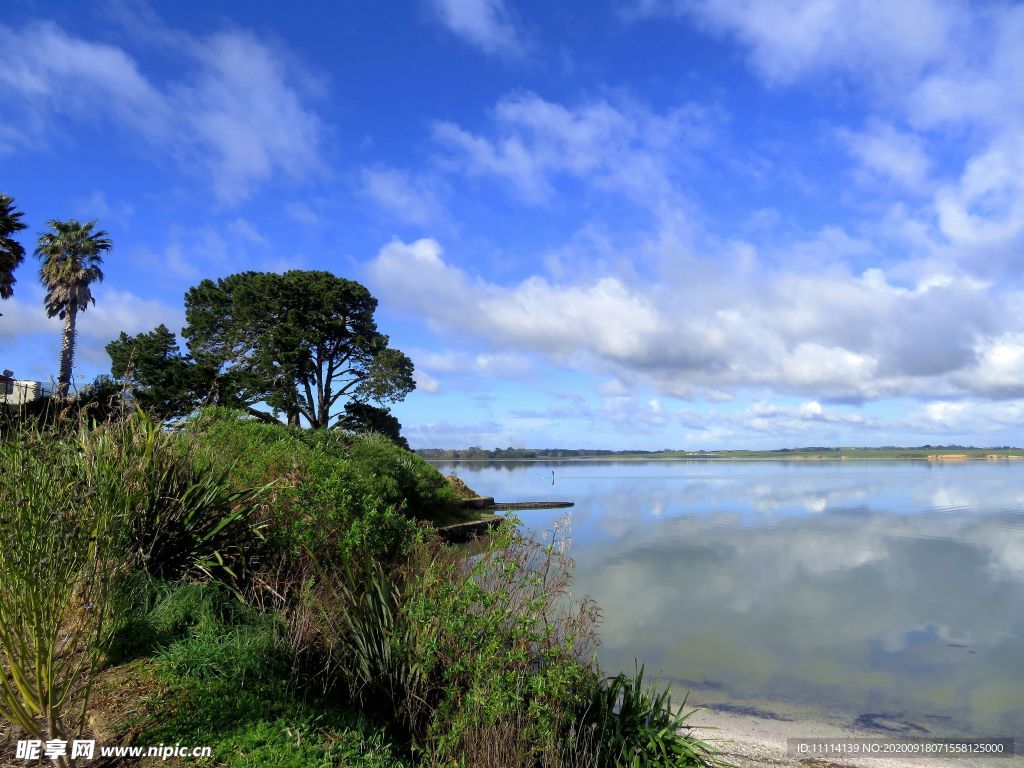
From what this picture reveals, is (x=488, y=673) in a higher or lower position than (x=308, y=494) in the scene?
lower

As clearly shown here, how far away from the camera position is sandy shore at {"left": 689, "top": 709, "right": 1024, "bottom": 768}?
6.36m

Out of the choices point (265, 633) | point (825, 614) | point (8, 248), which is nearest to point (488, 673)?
point (265, 633)

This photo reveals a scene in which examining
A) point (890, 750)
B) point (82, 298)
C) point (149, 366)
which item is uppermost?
point (82, 298)

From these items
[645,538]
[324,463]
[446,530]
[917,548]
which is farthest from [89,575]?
[917,548]

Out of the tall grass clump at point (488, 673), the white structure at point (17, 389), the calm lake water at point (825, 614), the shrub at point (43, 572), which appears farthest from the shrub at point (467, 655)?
the calm lake water at point (825, 614)

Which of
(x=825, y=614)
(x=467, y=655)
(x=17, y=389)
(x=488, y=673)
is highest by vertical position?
(x=17, y=389)

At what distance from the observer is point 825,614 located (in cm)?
1255

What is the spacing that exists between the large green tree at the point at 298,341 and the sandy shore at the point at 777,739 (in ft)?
90.2

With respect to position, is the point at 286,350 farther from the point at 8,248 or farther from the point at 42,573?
the point at 42,573

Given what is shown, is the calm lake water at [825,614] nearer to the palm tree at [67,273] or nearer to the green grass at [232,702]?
the green grass at [232,702]

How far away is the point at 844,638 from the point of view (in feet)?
36.0

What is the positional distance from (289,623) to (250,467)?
18.9 feet

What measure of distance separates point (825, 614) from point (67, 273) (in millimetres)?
33517

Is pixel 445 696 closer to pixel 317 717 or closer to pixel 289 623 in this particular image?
pixel 317 717
